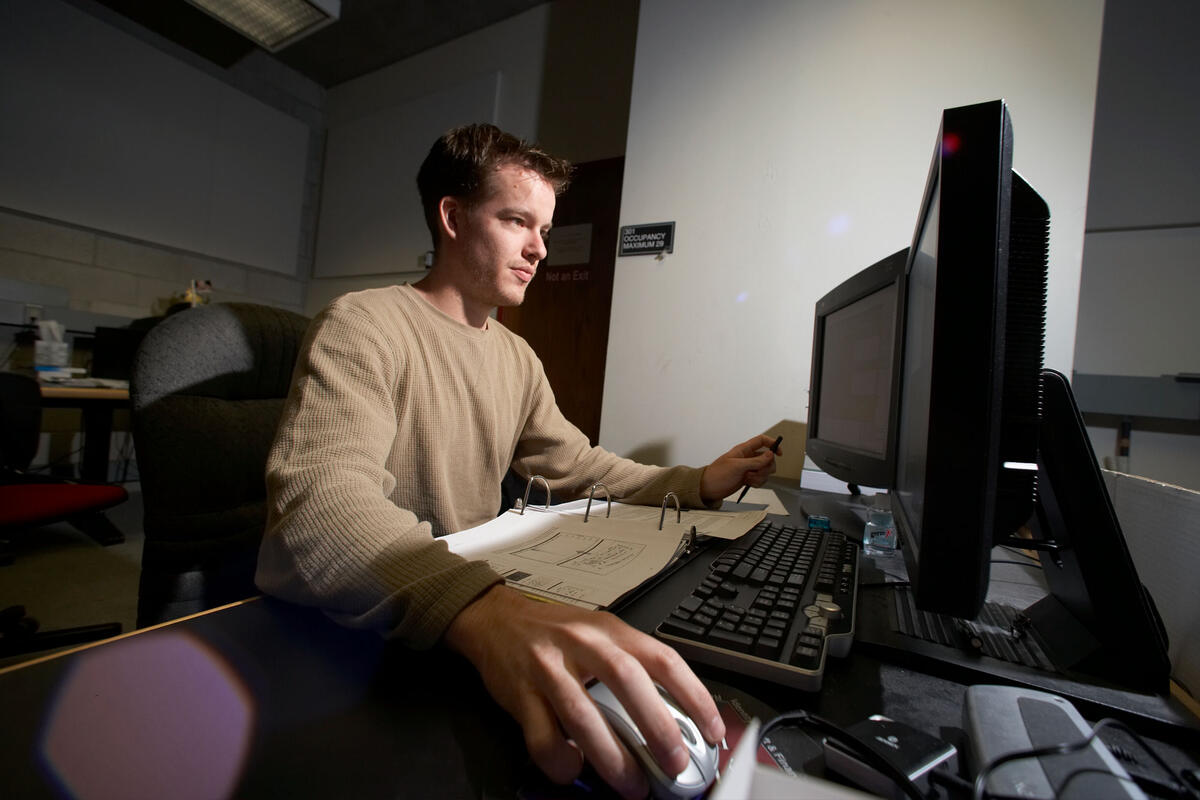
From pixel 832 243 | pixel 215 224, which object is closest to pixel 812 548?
pixel 832 243

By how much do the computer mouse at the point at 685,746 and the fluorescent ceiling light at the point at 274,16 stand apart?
3628 millimetres

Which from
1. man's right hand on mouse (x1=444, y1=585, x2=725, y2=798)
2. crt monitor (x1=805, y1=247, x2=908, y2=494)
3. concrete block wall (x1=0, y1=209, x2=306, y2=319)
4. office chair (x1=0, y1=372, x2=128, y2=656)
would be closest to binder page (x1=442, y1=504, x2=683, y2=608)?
man's right hand on mouse (x1=444, y1=585, x2=725, y2=798)

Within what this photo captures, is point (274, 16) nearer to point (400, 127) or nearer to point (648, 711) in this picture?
point (400, 127)

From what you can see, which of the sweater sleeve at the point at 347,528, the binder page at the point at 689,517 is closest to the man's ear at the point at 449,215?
the sweater sleeve at the point at 347,528

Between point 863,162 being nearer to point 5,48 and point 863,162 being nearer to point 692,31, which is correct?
point 692,31

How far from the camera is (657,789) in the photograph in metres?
0.28

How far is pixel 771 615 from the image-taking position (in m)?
0.47

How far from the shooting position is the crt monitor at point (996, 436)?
36 centimetres

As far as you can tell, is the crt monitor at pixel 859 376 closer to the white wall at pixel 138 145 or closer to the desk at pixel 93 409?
the desk at pixel 93 409

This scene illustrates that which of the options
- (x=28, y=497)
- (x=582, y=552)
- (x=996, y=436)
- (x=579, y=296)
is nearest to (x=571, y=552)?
(x=582, y=552)

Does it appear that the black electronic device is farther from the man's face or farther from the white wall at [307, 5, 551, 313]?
the white wall at [307, 5, 551, 313]

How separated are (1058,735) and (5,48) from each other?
15.2 ft

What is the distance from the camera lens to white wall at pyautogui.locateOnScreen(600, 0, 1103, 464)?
1466 millimetres

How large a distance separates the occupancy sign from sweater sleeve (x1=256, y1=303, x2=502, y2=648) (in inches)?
56.7
